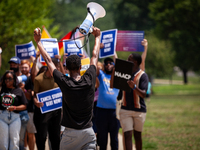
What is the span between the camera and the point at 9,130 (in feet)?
19.2

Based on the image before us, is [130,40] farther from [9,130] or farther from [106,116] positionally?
[9,130]

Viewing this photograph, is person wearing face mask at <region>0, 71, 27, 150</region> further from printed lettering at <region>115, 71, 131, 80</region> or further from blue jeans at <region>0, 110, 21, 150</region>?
printed lettering at <region>115, 71, 131, 80</region>

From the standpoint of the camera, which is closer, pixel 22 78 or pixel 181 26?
pixel 22 78

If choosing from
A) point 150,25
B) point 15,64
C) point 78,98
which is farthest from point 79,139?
point 150,25

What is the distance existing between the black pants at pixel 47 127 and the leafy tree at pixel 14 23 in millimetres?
12305

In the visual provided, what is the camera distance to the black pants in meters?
6.29

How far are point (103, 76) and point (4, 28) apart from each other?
13226mm

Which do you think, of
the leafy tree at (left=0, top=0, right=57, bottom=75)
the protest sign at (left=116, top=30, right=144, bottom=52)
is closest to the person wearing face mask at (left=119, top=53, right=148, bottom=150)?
the protest sign at (left=116, top=30, right=144, bottom=52)

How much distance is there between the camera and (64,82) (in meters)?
4.12

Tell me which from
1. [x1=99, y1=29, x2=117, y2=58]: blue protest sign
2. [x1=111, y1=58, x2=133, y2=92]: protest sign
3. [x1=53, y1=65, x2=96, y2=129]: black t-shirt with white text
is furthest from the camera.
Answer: [x1=99, y1=29, x2=117, y2=58]: blue protest sign

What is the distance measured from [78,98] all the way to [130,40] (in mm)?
4001

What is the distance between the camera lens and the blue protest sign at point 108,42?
24.8 ft

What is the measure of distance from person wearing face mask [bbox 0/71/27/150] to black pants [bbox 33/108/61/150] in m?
0.42

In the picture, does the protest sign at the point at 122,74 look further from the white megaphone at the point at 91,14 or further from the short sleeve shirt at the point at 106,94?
the white megaphone at the point at 91,14
